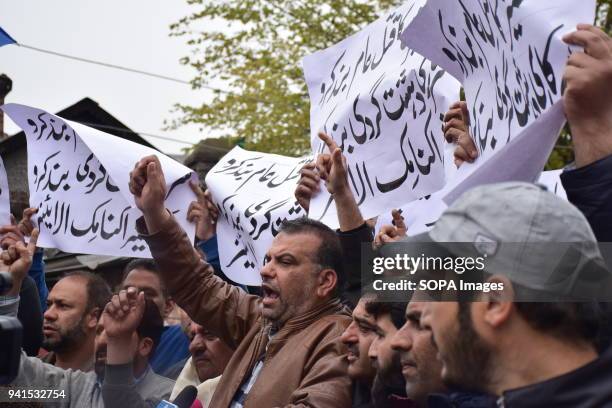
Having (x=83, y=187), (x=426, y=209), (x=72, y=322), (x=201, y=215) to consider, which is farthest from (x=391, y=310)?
(x=83, y=187)

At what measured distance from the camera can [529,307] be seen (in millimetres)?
2215

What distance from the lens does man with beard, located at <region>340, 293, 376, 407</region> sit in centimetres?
373

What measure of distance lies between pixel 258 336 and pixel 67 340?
1675 mm

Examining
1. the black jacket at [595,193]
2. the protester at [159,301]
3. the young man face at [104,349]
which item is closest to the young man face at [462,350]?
the black jacket at [595,193]

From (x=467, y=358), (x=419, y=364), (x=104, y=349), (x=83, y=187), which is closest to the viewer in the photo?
(x=467, y=358)

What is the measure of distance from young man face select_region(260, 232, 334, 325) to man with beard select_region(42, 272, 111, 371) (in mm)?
1689

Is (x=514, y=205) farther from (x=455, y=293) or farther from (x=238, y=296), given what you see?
(x=238, y=296)

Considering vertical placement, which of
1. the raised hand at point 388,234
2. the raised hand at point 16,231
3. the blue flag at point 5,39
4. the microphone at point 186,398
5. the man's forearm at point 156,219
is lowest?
the microphone at point 186,398

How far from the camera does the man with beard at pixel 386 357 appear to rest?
341 cm

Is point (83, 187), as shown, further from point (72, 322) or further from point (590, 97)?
point (590, 97)

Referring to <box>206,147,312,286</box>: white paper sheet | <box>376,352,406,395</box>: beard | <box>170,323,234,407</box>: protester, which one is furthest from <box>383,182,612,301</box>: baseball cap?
<box>170,323,234,407</box>: protester

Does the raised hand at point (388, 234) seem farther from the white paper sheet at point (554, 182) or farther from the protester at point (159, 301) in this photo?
the protester at point (159, 301)

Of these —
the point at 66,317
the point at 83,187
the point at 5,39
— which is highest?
the point at 5,39

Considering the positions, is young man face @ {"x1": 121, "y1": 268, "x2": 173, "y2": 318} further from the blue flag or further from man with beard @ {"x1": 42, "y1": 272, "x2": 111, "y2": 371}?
the blue flag
